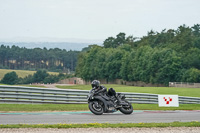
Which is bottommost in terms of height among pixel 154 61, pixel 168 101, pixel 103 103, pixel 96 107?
pixel 168 101

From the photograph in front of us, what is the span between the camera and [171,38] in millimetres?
136000

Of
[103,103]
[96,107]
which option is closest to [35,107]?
[96,107]

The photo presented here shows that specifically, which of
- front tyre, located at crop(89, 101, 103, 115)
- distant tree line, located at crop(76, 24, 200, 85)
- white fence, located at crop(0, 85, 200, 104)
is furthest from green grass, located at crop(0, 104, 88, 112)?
distant tree line, located at crop(76, 24, 200, 85)

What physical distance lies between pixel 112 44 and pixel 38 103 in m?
155

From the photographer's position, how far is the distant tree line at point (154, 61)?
308 feet

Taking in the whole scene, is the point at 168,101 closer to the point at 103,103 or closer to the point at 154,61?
the point at 103,103

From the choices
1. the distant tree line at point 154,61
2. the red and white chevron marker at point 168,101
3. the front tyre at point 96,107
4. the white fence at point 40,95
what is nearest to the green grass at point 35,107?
the white fence at point 40,95

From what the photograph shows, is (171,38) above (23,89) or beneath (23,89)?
above

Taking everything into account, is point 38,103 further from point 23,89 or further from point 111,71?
point 111,71

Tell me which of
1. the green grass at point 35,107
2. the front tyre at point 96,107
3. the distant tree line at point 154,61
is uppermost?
the distant tree line at point 154,61

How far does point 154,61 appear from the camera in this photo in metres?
Answer: 99.6

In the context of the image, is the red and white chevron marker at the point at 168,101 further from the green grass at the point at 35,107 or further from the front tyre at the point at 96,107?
the front tyre at the point at 96,107

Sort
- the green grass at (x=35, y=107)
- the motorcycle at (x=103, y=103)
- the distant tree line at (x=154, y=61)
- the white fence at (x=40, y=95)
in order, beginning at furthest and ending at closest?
the distant tree line at (x=154, y=61)
the white fence at (x=40, y=95)
the green grass at (x=35, y=107)
the motorcycle at (x=103, y=103)

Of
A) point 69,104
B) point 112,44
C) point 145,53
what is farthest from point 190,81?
point 112,44
